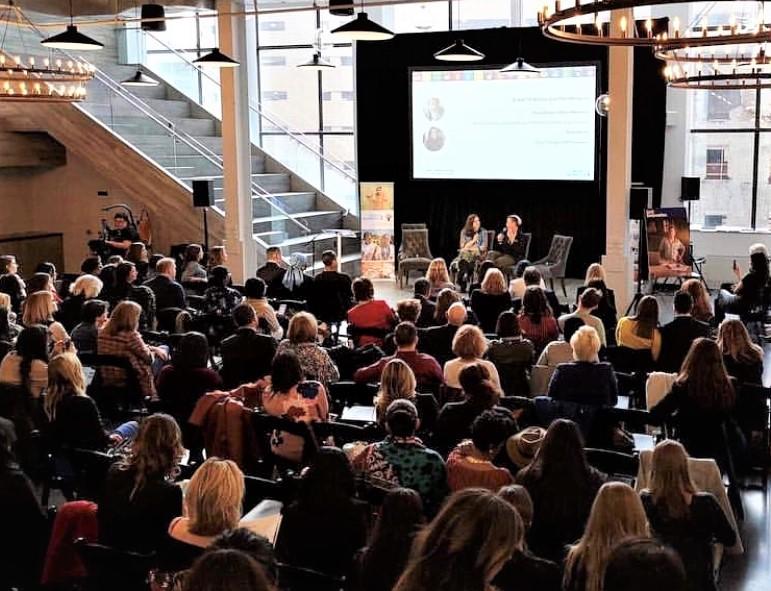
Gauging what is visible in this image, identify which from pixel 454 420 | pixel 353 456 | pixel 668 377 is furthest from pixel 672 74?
pixel 353 456

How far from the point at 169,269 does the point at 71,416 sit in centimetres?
431

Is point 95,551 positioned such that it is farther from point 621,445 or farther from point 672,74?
point 672,74

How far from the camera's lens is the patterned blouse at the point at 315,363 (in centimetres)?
660

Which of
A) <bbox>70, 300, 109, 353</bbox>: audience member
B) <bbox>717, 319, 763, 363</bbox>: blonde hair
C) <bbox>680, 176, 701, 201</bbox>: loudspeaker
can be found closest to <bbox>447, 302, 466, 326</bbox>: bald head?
<bbox>717, 319, 763, 363</bbox>: blonde hair

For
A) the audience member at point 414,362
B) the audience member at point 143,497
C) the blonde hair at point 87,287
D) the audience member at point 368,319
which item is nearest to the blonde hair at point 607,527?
the audience member at point 143,497

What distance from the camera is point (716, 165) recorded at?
15320mm

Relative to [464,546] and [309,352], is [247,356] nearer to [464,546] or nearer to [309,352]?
[309,352]

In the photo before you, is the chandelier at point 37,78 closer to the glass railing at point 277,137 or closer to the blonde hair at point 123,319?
the blonde hair at point 123,319

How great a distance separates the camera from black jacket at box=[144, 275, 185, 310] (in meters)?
9.38

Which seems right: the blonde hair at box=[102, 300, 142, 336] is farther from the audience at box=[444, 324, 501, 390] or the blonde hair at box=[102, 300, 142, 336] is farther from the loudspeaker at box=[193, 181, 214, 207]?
the loudspeaker at box=[193, 181, 214, 207]

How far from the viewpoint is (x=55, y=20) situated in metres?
17.1

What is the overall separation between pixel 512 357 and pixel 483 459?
2177 mm

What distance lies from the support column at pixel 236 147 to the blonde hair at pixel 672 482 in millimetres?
10767

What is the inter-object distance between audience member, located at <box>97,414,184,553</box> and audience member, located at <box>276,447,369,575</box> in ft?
1.72
